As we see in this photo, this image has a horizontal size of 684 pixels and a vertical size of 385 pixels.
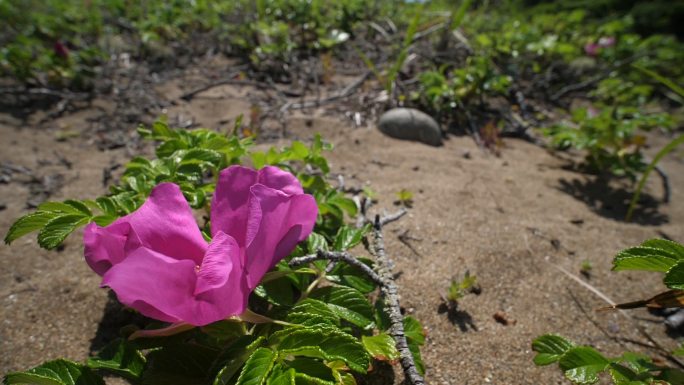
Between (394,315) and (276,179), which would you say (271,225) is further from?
(394,315)

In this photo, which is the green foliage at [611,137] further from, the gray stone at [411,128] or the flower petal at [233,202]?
the flower petal at [233,202]

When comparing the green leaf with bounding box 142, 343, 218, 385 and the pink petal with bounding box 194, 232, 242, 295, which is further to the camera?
the green leaf with bounding box 142, 343, 218, 385

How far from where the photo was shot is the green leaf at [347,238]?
1.38 meters

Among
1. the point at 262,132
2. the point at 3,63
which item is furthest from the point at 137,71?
the point at 262,132

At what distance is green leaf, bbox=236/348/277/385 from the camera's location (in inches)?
32.9

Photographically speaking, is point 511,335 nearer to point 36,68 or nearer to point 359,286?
point 359,286

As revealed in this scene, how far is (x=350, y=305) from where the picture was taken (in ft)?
3.89

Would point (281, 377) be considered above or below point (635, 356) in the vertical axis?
above

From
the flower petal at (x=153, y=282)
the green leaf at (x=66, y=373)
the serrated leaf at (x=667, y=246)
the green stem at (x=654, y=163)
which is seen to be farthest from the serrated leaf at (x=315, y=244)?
the green stem at (x=654, y=163)

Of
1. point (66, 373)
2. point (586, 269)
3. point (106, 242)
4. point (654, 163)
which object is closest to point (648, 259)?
point (586, 269)

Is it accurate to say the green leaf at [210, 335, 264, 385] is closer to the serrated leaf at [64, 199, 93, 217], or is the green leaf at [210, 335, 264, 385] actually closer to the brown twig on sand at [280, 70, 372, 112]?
the serrated leaf at [64, 199, 93, 217]

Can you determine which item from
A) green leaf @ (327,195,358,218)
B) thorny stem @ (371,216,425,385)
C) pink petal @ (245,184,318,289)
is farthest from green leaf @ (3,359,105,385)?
green leaf @ (327,195,358,218)

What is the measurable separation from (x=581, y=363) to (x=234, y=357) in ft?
3.19

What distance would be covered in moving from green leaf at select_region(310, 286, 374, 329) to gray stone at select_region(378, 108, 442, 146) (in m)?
2.16
